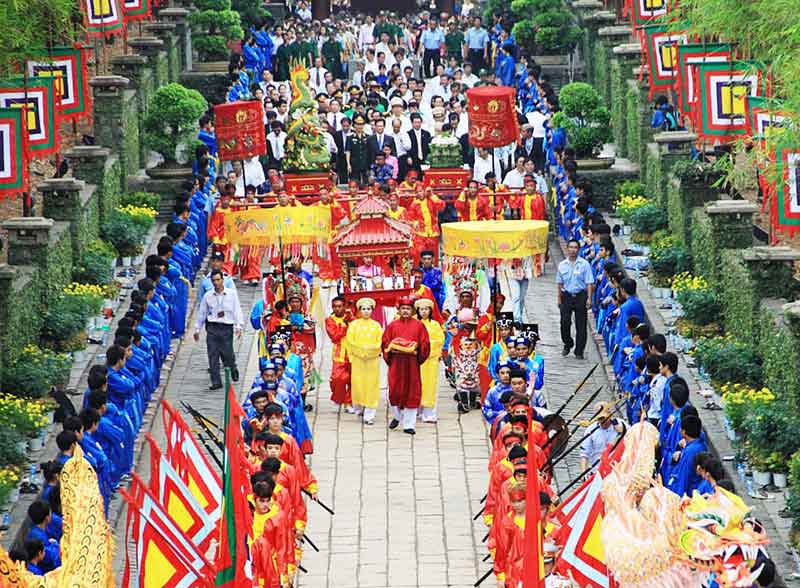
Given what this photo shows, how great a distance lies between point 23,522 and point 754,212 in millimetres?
11211

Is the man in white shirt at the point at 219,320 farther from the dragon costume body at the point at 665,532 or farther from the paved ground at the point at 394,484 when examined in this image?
the dragon costume body at the point at 665,532

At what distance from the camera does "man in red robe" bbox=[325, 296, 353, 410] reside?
27172mm

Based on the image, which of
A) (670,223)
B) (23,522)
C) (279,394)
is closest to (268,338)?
(279,394)

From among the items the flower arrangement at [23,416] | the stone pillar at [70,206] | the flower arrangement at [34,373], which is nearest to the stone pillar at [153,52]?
the stone pillar at [70,206]

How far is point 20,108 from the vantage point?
28.3 meters

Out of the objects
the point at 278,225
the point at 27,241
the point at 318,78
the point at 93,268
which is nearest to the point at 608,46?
the point at 318,78

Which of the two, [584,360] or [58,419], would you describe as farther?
[584,360]

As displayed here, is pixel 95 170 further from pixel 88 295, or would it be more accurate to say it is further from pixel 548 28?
pixel 548 28

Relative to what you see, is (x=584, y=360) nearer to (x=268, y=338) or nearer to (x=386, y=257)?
(x=386, y=257)

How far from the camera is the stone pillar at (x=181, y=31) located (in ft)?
152

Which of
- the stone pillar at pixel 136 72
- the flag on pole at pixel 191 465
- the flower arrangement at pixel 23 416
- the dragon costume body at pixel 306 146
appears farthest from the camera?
the stone pillar at pixel 136 72

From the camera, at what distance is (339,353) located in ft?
89.4

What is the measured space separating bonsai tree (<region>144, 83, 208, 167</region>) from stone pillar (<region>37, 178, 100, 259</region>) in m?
5.11

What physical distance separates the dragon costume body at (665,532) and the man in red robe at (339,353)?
9189 mm
